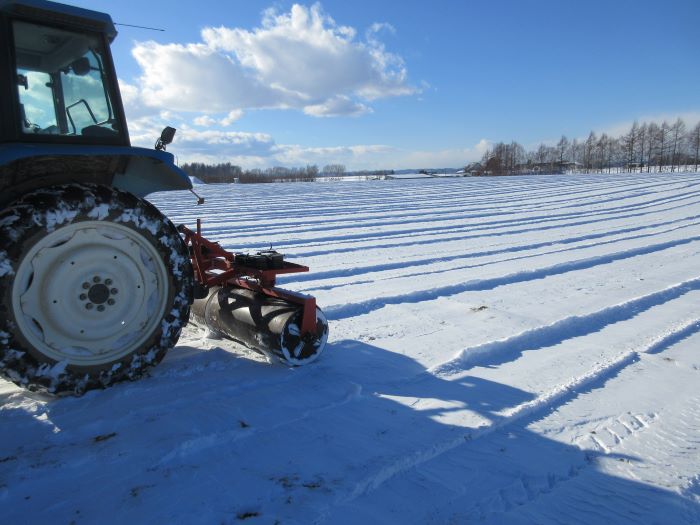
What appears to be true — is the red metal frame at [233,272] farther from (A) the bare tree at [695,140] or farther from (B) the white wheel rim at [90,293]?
(A) the bare tree at [695,140]

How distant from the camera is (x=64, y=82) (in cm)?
303

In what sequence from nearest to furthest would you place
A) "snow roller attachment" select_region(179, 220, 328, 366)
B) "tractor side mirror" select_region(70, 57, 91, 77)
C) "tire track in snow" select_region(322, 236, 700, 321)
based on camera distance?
"tractor side mirror" select_region(70, 57, 91, 77) < "snow roller attachment" select_region(179, 220, 328, 366) < "tire track in snow" select_region(322, 236, 700, 321)

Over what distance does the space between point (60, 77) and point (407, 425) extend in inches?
114

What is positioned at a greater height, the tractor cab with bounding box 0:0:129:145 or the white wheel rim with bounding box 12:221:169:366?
the tractor cab with bounding box 0:0:129:145

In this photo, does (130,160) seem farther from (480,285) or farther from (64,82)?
(480,285)

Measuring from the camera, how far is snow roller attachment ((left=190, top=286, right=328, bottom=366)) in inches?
122

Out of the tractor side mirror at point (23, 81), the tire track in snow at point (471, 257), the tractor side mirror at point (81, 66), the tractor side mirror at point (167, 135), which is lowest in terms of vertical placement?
the tire track in snow at point (471, 257)

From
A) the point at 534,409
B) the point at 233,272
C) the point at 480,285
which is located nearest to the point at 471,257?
the point at 480,285

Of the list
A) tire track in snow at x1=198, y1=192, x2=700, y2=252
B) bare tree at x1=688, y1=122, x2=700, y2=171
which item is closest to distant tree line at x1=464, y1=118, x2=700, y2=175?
bare tree at x1=688, y1=122, x2=700, y2=171

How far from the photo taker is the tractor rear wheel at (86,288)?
7.85 feet

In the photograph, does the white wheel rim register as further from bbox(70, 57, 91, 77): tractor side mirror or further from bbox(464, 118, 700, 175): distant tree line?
bbox(464, 118, 700, 175): distant tree line

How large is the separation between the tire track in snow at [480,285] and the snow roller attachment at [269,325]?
1.07 metres

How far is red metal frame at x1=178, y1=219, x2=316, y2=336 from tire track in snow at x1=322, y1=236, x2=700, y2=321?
3.35 feet

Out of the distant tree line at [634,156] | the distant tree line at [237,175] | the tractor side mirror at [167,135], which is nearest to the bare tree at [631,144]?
the distant tree line at [634,156]
